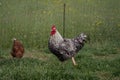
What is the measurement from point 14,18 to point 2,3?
153 cm

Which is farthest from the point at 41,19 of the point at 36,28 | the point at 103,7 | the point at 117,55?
the point at 117,55

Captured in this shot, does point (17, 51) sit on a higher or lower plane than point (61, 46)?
lower

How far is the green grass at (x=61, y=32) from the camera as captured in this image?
8.38 m

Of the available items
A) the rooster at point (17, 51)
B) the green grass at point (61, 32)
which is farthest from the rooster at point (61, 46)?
the rooster at point (17, 51)

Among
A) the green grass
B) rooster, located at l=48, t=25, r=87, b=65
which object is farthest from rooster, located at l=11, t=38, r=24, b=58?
rooster, located at l=48, t=25, r=87, b=65

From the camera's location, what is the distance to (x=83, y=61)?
10047 mm

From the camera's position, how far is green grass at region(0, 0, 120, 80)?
27.5ft

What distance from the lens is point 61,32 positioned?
13180mm

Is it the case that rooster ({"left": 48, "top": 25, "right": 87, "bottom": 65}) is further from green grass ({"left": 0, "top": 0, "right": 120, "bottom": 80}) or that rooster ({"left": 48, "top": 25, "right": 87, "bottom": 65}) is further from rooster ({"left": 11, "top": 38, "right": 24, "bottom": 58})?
rooster ({"left": 11, "top": 38, "right": 24, "bottom": 58})

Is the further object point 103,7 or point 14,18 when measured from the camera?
point 103,7

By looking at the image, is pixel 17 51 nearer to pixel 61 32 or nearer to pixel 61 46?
pixel 61 46

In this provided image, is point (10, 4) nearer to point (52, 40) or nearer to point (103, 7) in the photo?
point (103, 7)

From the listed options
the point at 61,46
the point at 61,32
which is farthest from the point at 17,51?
the point at 61,32

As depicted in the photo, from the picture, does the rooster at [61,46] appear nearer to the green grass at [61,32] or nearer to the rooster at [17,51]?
the green grass at [61,32]
